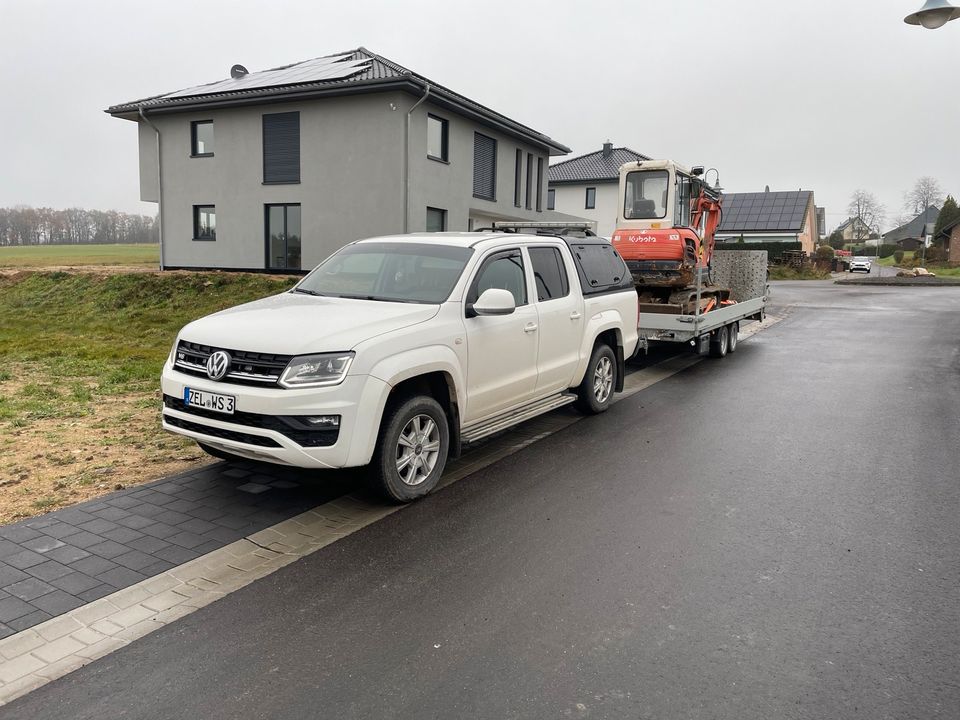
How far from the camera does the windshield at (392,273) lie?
5957mm

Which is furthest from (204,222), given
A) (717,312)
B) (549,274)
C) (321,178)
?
(549,274)

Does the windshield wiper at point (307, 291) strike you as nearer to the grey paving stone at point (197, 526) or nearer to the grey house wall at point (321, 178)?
the grey paving stone at point (197, 526)

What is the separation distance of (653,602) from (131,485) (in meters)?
3.86

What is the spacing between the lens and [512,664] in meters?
3.29

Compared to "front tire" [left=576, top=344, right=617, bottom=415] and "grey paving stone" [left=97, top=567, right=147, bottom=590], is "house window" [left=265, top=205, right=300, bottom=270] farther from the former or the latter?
"grey paving stone" [left=97, top=567, right=147, bottom=590]

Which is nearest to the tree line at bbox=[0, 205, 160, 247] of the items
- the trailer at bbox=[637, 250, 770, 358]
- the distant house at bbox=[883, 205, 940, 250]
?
the trailer at bbox=[637, 250, 770, 358]

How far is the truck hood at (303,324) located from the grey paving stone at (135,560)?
1.37 metres

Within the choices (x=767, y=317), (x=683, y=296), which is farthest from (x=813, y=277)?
(x=683, y=296)

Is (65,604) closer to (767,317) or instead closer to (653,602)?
(653,602)

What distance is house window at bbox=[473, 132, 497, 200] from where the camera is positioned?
82.8 feet

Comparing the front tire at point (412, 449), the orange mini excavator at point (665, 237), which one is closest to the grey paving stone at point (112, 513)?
the front tire at point (412, 449)

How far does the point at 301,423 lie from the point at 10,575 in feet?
5.68

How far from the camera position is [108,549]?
4387 millimetres

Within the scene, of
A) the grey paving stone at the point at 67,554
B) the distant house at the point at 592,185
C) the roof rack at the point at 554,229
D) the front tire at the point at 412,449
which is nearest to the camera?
the grey paving stone at the point at 67,554
